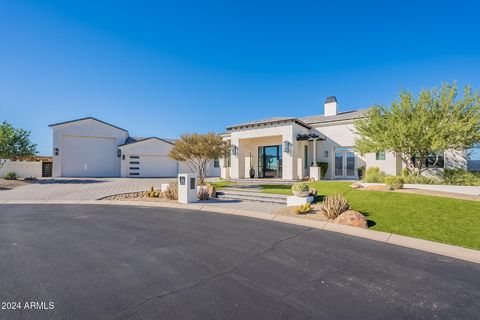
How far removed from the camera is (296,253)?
4.90m

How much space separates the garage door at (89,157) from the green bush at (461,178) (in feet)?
95.3

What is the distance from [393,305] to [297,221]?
4636 mm

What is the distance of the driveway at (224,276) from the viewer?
9.56 ft

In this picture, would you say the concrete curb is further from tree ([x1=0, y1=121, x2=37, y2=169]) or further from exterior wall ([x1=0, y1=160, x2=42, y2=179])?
exterior wall ([x1=0, y1=160, x2=42, y2=179])

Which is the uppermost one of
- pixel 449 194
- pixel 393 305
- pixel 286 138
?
pixel 286 138

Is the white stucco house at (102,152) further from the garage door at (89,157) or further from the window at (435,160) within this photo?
the window at (435,160)

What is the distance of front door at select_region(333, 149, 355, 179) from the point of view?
19.0 m

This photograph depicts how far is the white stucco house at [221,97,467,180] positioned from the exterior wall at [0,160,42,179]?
20.9 metres

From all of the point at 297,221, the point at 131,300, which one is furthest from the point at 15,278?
the point at 297,221

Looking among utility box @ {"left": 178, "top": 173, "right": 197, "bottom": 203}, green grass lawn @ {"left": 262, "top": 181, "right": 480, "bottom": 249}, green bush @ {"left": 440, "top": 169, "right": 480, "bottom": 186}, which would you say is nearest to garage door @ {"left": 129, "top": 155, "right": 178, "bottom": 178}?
utility box @ {"left": 178, "top": 173, "right": 197, "bottom": 203}

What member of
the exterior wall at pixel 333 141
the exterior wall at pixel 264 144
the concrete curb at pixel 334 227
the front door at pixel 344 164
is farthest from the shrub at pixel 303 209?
the front door at pixel 344 164

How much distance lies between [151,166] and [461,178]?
26555 millimetres

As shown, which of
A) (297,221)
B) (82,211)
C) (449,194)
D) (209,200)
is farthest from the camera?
(209,200)

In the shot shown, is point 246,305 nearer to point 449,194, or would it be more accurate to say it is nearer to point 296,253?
point 296,253
